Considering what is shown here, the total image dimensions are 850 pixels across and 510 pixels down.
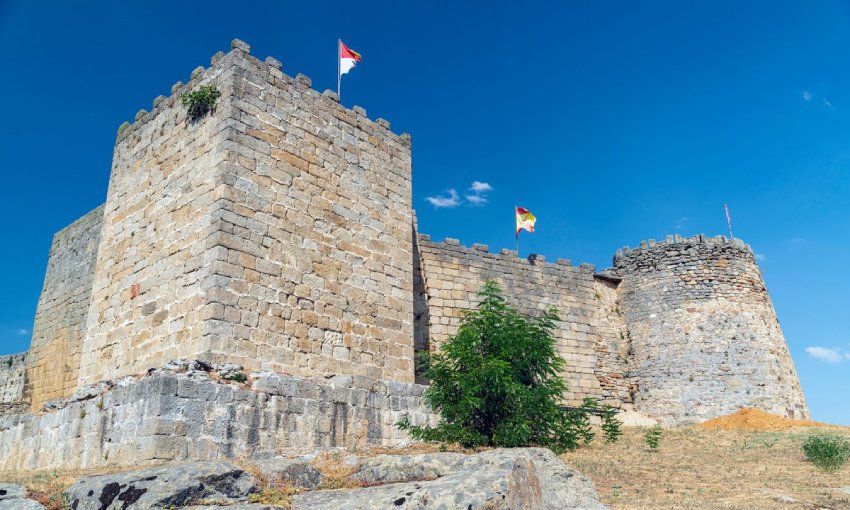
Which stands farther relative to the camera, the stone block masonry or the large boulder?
the stone block masonry

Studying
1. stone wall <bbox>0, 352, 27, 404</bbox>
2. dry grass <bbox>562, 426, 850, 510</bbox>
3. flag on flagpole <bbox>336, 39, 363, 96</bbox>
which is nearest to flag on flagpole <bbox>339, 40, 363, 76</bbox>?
flag on flagpole <bbox>336, 39, 363, 96</bbox>

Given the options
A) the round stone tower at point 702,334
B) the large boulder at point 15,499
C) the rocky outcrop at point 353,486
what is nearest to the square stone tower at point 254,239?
the large boulder at point 15,499

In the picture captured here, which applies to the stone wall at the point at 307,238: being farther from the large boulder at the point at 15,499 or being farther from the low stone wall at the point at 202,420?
the large boulder at the point at 15,499

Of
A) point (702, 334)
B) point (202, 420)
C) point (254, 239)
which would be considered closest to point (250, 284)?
point (254, 239)

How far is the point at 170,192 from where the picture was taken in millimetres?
11328

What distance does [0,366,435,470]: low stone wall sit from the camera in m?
8.33

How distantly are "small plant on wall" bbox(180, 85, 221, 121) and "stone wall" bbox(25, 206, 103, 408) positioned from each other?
23.1 feet

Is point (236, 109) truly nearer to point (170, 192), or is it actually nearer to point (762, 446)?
point (170, 192)

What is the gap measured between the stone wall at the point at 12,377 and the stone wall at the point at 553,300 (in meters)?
10.8

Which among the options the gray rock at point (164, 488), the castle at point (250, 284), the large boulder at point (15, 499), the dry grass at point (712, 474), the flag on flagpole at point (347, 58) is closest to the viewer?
the gray rock at point (164, 488)

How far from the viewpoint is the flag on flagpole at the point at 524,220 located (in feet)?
66.6

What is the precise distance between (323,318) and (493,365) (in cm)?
276

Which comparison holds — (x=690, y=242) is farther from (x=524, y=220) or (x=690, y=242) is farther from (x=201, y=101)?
(x=201, y=101)

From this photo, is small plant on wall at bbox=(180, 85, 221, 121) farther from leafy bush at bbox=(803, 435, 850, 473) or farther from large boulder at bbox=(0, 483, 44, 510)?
leafy bush at bbox=(803, 435, 850, 473)
